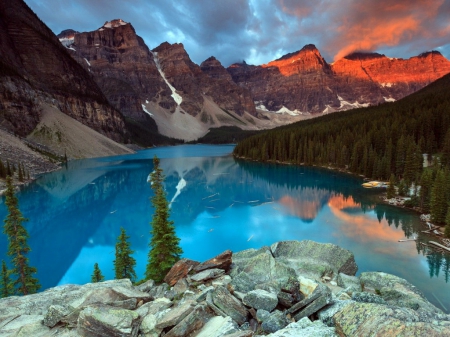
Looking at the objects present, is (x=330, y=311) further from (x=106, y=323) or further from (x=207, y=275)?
(x=106, y=323)

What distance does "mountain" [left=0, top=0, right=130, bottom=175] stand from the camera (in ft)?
324

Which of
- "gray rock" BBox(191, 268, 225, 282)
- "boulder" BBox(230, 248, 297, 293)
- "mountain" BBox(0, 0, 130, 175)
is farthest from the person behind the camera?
"mountain" BBox(0, 0, 130, 175)

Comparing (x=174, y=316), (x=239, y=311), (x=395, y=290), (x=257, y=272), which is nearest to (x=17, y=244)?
(x=174, y=316)

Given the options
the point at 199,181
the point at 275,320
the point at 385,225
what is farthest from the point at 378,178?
the point at 275,320

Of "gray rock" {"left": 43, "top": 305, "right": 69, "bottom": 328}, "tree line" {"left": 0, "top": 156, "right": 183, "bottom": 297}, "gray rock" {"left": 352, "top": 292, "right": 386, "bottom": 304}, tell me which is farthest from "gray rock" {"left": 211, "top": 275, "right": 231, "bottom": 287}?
"tree line" {"left": 0, "top": 156, "right": 183, "bottom": 297}

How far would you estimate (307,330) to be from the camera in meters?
6.09

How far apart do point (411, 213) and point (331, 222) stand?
11318 mm

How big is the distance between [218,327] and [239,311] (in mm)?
1117

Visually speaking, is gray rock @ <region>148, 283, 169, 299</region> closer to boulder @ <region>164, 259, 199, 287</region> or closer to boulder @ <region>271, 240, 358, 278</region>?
boulder @ <region>164, 259, 199, 287</region>

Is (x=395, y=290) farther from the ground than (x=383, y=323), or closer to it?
closer to it

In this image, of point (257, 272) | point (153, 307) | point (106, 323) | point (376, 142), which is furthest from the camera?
point (376, 142)

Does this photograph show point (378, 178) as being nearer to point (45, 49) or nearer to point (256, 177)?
point (256, 177)

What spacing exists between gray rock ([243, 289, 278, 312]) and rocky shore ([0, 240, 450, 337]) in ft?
0.09

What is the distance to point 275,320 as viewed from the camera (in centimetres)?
702
